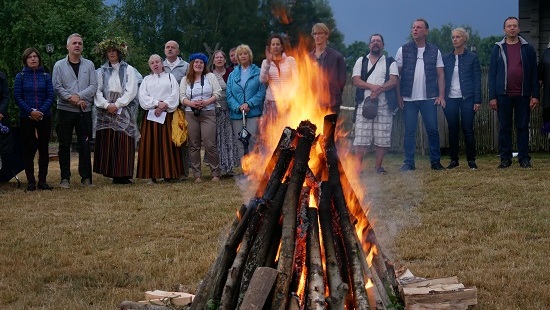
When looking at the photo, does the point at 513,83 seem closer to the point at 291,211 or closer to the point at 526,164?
the point at 526,164

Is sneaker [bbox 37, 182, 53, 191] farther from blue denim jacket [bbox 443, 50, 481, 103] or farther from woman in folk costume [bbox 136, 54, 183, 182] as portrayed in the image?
blue denim jacket [bbox 443, 50, 481, 103]

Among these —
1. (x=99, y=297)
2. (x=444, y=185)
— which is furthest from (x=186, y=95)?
(x=99, y=297)

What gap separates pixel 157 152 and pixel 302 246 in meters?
8.64

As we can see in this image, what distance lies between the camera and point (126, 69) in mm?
13047

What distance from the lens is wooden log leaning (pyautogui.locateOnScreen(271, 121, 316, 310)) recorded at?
433cm

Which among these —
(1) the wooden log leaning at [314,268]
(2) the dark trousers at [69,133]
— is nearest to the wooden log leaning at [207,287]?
(1) the wooden log leaning at [314,268]

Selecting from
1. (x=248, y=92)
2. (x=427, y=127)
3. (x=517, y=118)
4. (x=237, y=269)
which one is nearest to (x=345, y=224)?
(x=237, y=269)

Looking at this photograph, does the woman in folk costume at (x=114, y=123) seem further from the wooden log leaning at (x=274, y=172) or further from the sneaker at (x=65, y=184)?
the wooden log leaning at (x=274, y=172)

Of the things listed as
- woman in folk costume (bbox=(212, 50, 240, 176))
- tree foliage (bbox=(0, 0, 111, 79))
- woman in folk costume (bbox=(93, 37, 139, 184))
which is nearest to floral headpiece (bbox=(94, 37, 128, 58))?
woman in folk costume (bbox=(93, 37, 139, 184))

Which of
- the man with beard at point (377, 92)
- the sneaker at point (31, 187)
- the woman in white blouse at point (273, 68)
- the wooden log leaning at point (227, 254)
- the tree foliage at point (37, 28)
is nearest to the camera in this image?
the wooden log leaning at point (227, 254)

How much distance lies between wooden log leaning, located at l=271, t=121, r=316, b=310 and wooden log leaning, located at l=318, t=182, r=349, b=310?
0.54 ft

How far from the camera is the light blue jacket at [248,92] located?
12.6 m

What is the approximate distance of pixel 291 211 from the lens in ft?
15.0

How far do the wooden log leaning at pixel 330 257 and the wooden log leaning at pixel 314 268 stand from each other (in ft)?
0.16
